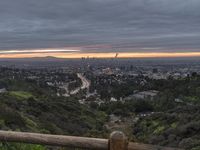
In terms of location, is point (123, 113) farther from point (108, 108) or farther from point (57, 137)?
point (57, 137)

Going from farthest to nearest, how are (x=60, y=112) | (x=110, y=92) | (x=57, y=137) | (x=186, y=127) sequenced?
(x=110, y=92)
(x=60, y=112)
(x=186, y=127)
(x=57, y=137)

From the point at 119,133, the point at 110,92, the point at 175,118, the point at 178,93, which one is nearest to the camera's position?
the point at 119,133

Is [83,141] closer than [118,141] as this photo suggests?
No

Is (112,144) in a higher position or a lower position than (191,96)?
higher

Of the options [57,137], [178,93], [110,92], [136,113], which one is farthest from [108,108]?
[57,137]
